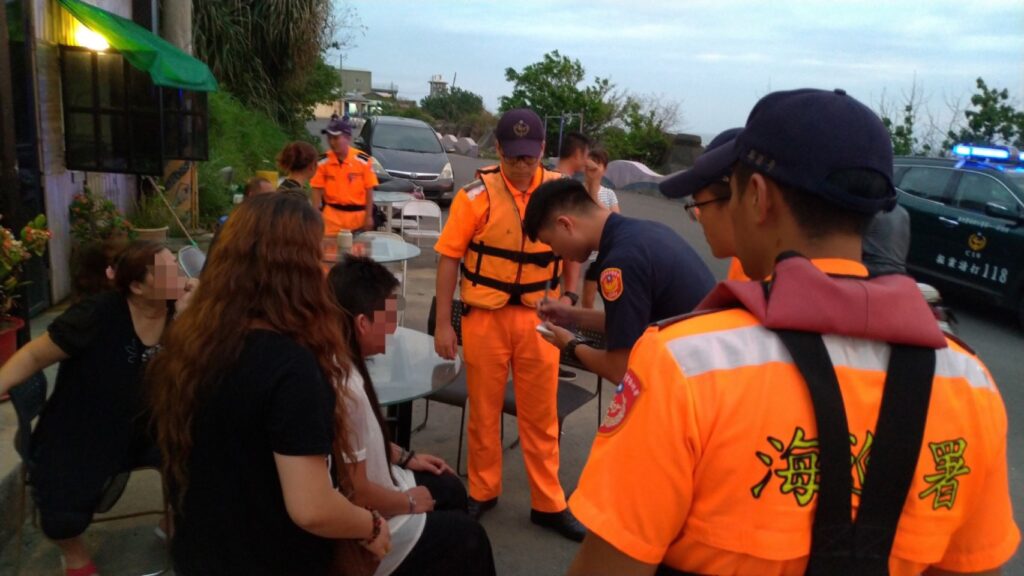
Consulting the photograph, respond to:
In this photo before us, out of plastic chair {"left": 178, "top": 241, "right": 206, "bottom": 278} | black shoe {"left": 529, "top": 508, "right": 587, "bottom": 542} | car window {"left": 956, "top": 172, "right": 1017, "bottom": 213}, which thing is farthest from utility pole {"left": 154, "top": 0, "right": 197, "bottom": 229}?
car window {"left": 956, "top": 172, "right": 1017, "bottom": 213}

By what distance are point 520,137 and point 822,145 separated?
248cm

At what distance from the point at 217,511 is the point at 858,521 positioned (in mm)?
1473

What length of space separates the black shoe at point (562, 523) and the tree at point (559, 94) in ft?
74.9

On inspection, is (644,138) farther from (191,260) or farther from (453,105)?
(453,105)

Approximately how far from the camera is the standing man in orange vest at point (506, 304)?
136 inches

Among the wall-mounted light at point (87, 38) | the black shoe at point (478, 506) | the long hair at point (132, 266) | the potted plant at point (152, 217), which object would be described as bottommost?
the black shoe at point (478, 506)

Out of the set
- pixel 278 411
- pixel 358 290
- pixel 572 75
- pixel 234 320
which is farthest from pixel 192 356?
pixel 572 75

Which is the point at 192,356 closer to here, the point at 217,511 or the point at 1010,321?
the point at 217,511

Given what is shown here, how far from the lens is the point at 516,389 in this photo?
360 cm

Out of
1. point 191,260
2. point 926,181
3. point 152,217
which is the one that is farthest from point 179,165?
point 926,181

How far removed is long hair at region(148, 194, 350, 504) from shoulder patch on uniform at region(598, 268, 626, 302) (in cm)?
88

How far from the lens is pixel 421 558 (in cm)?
232

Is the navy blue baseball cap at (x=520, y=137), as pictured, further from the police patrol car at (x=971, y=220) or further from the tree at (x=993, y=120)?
the tree at (x=993, y=120)

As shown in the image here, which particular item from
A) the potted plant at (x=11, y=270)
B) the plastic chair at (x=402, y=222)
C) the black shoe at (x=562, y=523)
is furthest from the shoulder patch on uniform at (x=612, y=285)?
the plastic chair at (x=402, y=222)
